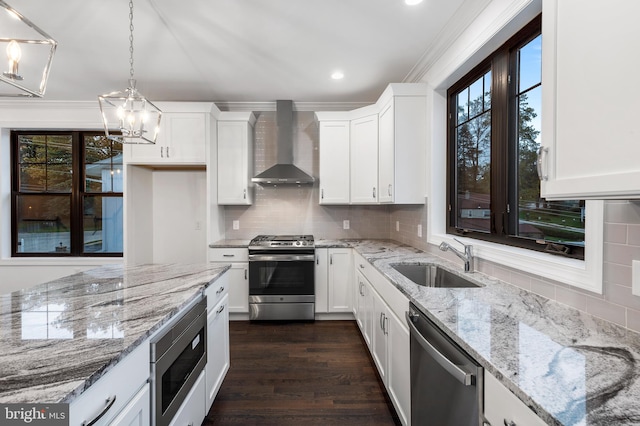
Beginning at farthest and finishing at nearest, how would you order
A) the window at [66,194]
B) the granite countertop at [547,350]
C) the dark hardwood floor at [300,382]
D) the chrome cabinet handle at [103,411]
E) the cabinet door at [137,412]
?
the window at [66,194] → the dark hardwood floor at [300,382] → the cabinet door at [137,412] → the chrome cabinet handle at [103,411] → the granite countertop at [547,350]

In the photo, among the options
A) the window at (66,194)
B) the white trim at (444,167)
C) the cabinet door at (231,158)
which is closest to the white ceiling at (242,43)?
the white trim at (444,167)

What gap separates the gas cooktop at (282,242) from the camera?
11.0ft

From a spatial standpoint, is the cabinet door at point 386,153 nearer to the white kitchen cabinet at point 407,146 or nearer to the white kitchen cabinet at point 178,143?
the white kitchen cabinet at point 407,146

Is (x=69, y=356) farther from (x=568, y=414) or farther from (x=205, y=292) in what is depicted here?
(x=568, y=414)

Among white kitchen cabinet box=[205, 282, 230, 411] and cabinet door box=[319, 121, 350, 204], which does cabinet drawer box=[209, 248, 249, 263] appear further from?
white kitchen cabinet box=[205, 282, 230, 411]

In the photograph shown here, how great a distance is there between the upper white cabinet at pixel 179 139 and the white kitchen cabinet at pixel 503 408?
334 cm

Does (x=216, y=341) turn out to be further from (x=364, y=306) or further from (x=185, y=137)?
(x=185, y=137)

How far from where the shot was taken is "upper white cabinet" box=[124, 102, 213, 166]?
3402 millimetres

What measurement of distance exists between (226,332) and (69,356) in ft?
4.44

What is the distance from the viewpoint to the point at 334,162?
3604 millimetres

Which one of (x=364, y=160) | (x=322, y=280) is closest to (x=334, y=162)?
(x=364, y=160)

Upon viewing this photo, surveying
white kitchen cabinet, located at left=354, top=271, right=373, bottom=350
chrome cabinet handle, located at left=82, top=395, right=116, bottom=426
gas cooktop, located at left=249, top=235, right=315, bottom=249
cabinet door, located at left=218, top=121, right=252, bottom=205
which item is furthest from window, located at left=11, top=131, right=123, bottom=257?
chrome cabinet handle, located at left=82, top=395, right=116, bottom=426

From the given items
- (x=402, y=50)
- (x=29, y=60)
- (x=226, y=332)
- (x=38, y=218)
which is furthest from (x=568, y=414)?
(x=38, y=218)

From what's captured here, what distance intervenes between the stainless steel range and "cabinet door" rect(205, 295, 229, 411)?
46.6 inches
